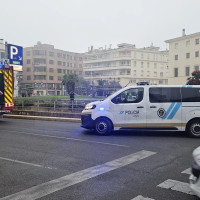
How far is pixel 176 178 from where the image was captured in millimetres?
4758

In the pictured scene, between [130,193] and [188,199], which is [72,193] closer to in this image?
[130,193]

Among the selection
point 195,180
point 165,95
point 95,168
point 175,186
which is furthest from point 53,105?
point 195,180

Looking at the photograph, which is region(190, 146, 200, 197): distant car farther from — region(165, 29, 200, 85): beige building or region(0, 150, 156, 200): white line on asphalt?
region(165, 29, 200, 85): beige building

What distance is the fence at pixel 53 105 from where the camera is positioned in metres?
16.2

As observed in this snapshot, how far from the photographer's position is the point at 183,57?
60.1 metres

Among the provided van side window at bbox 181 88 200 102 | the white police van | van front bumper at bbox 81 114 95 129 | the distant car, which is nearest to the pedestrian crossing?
the distant car

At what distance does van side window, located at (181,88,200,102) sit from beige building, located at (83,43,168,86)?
73.7 m

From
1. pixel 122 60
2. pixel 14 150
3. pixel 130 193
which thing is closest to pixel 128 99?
pixel 14 150

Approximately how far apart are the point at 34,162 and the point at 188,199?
11.4 feet

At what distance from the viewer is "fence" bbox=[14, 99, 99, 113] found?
16234 mm

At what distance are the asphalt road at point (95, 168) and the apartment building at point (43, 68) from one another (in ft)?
241

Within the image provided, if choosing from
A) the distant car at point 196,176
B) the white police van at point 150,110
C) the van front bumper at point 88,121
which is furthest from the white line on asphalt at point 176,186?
the van front bumper at point 88,121

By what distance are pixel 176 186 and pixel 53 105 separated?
13813 mm

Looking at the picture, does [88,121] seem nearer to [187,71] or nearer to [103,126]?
[103,126]
